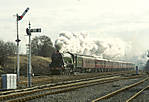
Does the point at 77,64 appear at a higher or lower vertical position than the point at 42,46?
lower

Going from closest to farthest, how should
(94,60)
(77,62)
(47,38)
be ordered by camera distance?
(77,62)
(94,60)
(47,38)

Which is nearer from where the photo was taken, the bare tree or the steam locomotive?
the steam locomotive

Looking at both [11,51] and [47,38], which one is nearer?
[11,51]

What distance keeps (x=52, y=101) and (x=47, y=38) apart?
259ft

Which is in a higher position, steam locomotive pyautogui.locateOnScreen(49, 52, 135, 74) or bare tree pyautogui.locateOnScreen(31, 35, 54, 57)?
bare tree pyautogui.locateOnScreen(31, 35, 54, 57)

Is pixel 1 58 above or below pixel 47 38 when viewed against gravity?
below

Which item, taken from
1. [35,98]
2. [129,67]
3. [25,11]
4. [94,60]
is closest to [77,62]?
[94,60]

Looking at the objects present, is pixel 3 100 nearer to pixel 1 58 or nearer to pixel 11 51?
pixel 1 58

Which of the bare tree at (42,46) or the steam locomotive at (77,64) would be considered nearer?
the steam locomotive at (77,64)

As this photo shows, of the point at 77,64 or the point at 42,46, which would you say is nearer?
the point at 77,64

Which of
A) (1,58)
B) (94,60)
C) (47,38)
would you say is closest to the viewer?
(94,60)

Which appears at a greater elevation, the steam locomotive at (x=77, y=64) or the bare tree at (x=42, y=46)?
the bare tree at (x=42, y=46)

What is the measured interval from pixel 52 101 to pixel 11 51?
60.9 meters

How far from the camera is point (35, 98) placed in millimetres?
14000
